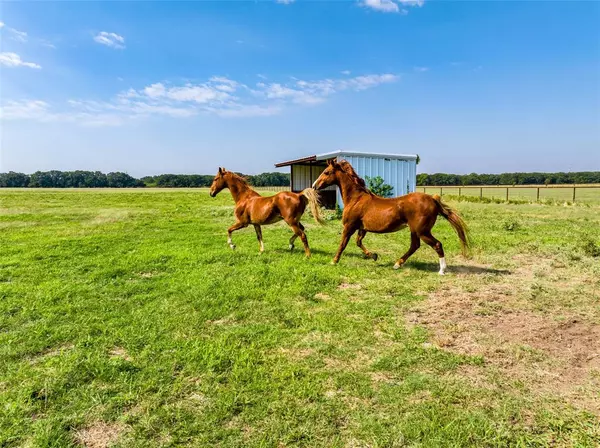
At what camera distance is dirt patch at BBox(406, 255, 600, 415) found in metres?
2.73

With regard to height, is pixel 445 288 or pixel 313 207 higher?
pixel 313 207

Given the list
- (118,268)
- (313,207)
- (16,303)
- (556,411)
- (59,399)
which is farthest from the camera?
(313,207)

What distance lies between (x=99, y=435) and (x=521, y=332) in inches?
156

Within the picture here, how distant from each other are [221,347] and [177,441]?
45.8 inches

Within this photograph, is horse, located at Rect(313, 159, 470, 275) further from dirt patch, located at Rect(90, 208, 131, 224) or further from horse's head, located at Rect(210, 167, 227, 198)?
dirt patch, located at Rect(90, 208, 131, 224)

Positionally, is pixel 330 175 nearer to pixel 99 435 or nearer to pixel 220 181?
pixel 220 181

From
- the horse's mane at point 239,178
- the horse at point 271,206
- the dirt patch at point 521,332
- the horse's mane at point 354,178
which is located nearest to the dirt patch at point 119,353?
the dirt patch at point 521,332

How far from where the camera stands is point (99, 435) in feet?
7.27

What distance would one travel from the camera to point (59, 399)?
8.36ft

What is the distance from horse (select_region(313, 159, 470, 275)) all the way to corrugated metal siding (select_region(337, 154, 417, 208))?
8.42m

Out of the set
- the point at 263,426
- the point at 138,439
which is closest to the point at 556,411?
the point at 263,426

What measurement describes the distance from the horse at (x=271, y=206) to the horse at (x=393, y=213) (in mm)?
665

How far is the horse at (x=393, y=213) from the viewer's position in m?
6.05

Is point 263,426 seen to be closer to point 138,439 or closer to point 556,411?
point 138,439
